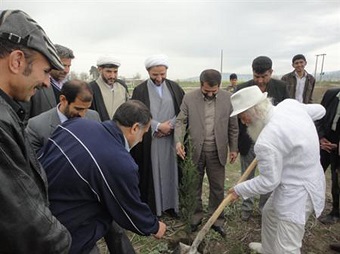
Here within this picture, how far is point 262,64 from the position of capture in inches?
151

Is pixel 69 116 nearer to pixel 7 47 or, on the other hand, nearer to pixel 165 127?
pixel 165 127

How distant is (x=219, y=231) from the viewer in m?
3.76

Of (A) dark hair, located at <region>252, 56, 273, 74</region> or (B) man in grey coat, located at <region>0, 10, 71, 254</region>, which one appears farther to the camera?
(A) dark hair, located at <region>252, 56, 273, 74</region>

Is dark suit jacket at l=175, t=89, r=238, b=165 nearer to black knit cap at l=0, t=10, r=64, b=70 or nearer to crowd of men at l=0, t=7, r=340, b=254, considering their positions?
crowd of men at l=0, t=7, r=340, b=254

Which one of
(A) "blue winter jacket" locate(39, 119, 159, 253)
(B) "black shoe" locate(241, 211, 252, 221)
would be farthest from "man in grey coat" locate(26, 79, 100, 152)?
(B) "black shoe" locate(241, 211, 252, 221)

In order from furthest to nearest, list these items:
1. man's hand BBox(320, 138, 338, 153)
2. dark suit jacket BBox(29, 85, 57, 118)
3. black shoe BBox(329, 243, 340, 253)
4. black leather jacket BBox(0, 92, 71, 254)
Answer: man's hand BBox(320, 138, 338, 153), black shoe BBox(329, 243, 340, 253), dark suit jacket BBox(29, 85, 57, 118), black leather jacket BBox(0, 92, 71, 254)

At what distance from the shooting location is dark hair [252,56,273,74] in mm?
3828

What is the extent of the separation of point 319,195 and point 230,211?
6.02ft

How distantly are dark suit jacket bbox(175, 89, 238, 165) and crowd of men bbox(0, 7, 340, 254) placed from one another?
13 millimetres

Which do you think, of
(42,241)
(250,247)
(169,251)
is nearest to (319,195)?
(250,247)

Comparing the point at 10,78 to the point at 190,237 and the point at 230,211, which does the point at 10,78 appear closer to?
the point at 190,237

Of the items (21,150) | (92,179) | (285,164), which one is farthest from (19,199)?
(285,164)

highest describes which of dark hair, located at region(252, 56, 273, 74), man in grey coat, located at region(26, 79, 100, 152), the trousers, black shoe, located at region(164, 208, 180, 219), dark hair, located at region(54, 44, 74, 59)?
dark hair, located at region(54, 44, 74, 59)

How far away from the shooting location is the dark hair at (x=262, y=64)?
151 inches
